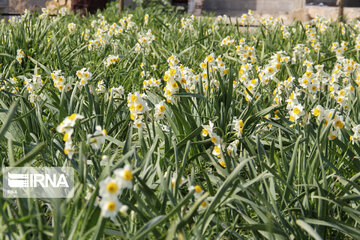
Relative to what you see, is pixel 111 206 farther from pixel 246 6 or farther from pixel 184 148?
pixel 246 6

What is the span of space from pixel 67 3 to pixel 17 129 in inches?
250

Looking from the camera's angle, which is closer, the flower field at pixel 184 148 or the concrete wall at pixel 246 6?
the flower field at pixel 184 148

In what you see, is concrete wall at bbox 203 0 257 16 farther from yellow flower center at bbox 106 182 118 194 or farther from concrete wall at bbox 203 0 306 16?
yellow flower center at bbox 106 182 118 194

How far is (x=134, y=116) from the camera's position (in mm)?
1928

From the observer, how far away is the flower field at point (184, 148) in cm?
136

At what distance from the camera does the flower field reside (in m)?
1.36

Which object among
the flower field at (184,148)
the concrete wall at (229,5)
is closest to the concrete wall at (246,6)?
the concrete wall at (229,5)

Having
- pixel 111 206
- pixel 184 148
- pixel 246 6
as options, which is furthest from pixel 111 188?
pixel 246 6

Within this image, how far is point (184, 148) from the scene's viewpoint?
84.1 inches

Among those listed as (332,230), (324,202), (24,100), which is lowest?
(332,230)

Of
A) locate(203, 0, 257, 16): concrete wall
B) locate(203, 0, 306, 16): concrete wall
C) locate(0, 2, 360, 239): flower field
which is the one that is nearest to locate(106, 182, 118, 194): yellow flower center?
locate(0, 2, 360, 239): flower field

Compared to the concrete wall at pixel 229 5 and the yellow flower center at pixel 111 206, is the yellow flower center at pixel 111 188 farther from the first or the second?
the concrete wall at pixel 229 5

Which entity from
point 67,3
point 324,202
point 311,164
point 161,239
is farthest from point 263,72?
point 67,3

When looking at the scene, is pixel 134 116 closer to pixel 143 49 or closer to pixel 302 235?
pixel 302 235
